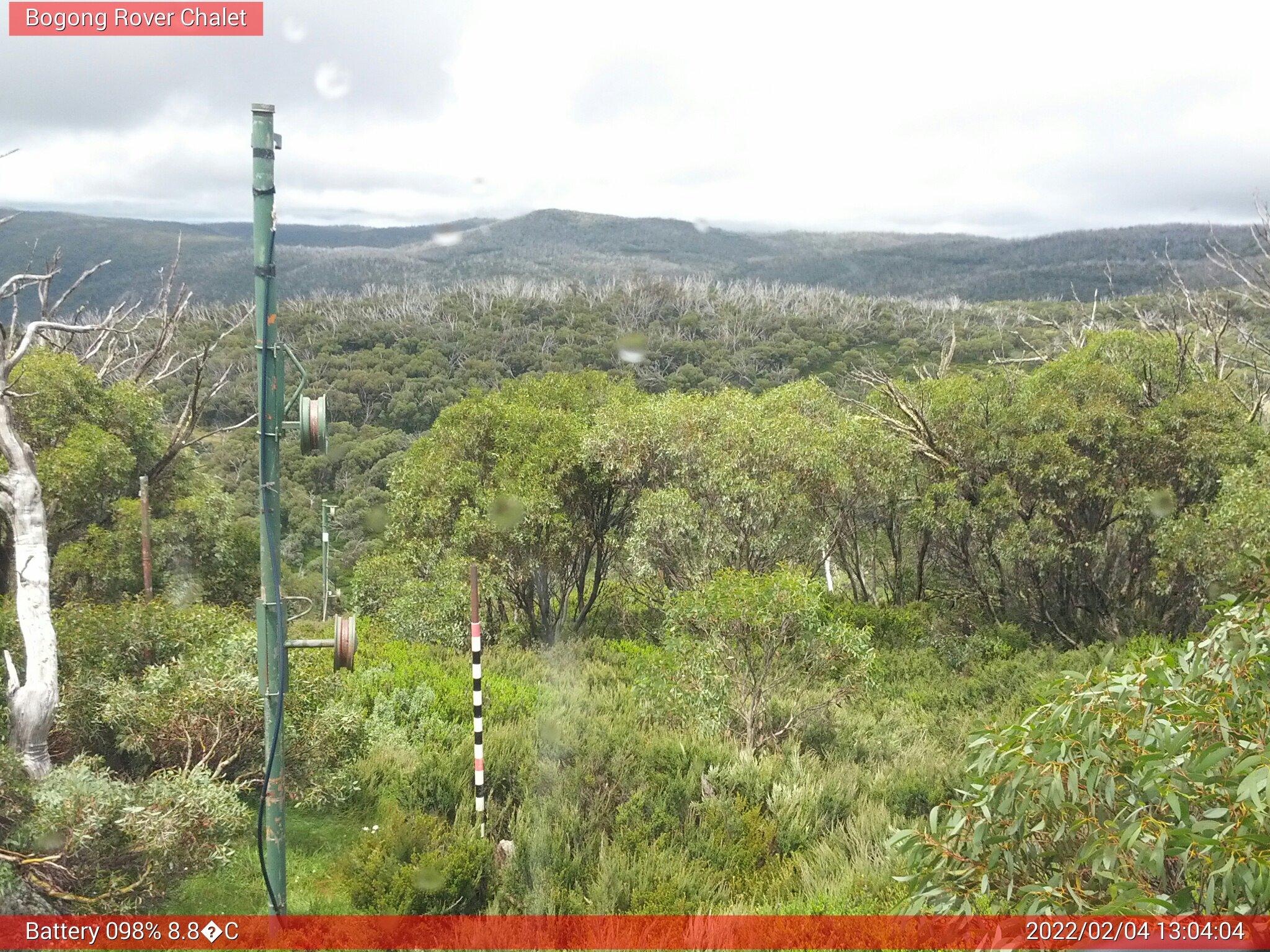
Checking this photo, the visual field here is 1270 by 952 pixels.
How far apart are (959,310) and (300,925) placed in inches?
3011

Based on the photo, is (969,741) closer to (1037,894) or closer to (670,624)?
(1037,894)

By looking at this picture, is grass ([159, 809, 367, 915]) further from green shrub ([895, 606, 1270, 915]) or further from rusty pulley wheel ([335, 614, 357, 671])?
green shrub ([895, 606, 1270, 915])

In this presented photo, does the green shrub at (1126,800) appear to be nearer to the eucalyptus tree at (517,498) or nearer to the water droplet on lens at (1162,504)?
the eucalyptus tree at (517,498)

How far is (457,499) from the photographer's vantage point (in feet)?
50.7

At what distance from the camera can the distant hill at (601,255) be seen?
26.5 meters

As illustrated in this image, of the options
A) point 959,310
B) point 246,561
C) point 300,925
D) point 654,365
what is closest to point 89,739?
point 300,925

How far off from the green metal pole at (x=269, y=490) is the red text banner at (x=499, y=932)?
471mm

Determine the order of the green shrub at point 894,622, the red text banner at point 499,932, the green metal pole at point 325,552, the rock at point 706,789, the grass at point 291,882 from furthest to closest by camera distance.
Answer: the green shrub at point 894,622 → the green metal pole at point 325,552 → the rock at point 706,789 → the grass at point 291,882 → the red text banner at point 499,932

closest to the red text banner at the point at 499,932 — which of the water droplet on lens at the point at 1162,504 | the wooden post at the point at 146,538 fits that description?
the wooden post at the point at 146,538

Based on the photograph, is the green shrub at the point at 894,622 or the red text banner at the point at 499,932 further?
the green shrub at the point at 894,622

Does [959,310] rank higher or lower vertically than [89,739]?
higher

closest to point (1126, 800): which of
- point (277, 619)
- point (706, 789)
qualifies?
point (277, 619)

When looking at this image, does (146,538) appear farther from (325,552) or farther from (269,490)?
(269,490)

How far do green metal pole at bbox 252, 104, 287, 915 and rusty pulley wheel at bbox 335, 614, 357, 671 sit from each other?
301 millimetres
